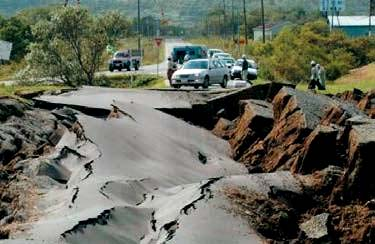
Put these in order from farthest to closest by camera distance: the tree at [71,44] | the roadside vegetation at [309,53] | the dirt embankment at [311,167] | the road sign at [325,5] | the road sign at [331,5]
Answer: the road sign at [325,5] → the road sign at [331,5] → the roadside vegetation at [309,53] → the tree at [71,44] → the dirt embankment at [311,167]

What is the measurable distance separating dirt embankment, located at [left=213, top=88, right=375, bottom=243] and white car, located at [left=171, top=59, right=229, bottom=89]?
13298 mm

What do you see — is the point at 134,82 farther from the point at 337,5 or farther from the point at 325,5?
the point at 325,5

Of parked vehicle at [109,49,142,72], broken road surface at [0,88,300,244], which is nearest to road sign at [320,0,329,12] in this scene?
parked vehicle at [109,49,142,72]

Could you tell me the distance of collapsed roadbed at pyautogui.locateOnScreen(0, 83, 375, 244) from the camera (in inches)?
511

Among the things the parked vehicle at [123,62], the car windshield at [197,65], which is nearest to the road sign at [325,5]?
the parked vehicle at [123,62]

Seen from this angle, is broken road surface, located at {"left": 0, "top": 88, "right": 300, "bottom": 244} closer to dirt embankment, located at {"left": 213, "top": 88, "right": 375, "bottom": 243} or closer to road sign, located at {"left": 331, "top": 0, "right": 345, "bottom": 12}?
dirt embankment, located at {"left": 213, "top": 88, "right": 375, "bottom": 243}

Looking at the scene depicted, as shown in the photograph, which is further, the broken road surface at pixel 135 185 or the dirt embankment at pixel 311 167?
the dirt embankment at pixel 311 167

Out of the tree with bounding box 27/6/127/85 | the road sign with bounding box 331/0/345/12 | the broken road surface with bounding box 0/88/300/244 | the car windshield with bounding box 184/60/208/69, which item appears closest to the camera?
the broken road surface with bounding box 0/88/300/244

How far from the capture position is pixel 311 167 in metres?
17.0

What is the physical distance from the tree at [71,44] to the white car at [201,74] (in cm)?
621

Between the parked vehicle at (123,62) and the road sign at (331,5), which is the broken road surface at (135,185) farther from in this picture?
the road sign at (331,5)

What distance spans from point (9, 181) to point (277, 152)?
7.31m

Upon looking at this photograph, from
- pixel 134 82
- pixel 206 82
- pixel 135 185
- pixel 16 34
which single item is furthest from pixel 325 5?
pixel 135 185

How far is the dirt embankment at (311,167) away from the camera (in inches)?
547
